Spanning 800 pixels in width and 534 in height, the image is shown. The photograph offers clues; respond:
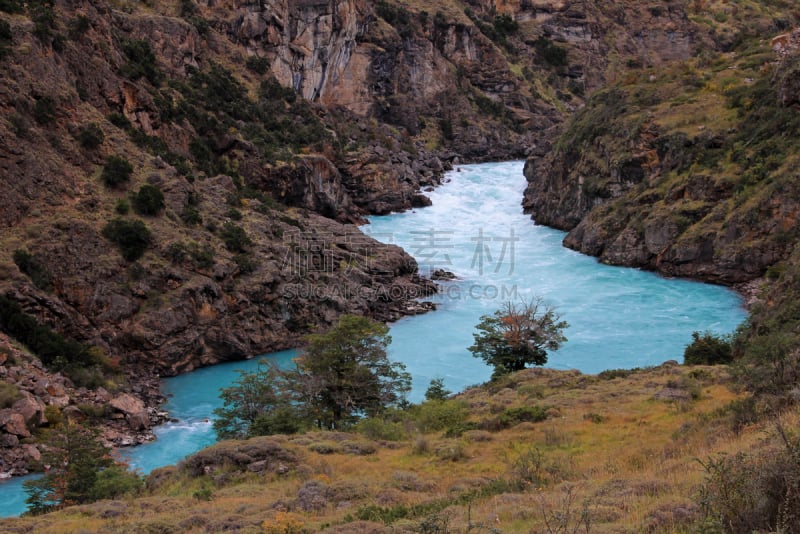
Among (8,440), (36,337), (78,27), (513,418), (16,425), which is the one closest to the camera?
(513,418)

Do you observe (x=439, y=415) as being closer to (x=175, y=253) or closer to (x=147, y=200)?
(x=175, y=253)

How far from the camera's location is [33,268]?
2659cm

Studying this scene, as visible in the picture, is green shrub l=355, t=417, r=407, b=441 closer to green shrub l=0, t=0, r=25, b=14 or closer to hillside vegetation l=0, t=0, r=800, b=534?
hillside vegetation l=0, t=0, r=800, b=534

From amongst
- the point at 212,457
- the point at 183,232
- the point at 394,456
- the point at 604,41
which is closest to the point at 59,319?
the point at 183,232

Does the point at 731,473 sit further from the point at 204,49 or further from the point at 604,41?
the point at 604,41

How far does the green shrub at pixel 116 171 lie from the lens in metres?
31.1

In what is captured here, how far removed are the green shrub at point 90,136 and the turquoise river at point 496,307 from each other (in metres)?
11.9

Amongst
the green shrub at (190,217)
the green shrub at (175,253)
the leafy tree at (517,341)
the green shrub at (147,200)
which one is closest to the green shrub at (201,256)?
the green shrub at (175,253)

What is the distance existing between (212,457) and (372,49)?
227 ft

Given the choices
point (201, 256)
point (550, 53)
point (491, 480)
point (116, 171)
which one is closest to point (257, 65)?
point (116, 171)

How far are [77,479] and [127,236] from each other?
16.6 metres

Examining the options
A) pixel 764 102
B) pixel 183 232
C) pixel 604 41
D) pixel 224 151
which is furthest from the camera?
pixel 604 41

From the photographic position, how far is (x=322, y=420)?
2014cm

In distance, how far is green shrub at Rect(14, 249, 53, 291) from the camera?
26.3 m
